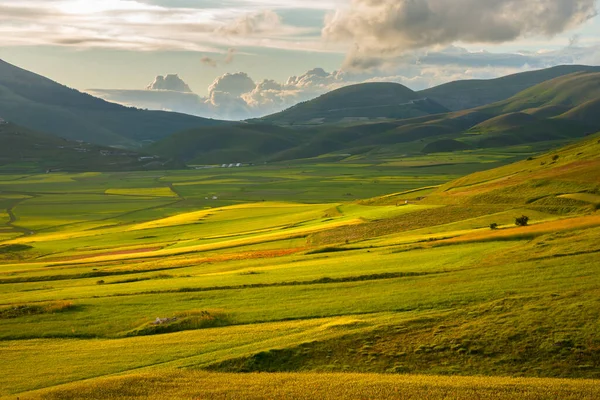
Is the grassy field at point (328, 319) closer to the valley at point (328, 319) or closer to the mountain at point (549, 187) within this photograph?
the valley at point (328, 319)

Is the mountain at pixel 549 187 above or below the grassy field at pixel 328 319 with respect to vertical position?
above

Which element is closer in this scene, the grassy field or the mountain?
the grassy field

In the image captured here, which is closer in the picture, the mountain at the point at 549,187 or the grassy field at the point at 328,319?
the grassy field at the point at 328,319

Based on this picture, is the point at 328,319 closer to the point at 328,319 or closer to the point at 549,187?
the point at 328,319

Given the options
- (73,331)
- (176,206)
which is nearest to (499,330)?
(73,331)

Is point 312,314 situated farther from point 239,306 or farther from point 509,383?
point 509,383

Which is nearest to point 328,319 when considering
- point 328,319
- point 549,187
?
point 328,319

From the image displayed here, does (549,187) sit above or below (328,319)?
above

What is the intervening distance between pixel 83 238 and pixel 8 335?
8462 centimetres

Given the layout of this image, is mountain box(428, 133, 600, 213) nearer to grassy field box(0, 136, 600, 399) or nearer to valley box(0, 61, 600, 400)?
valley box(0, 61, 600, 400)

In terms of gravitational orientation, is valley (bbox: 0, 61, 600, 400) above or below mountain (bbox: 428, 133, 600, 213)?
below

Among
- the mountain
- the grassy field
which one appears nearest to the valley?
the grassy field

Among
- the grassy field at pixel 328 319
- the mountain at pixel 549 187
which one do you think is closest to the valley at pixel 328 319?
the grassy field at pixel 328 319

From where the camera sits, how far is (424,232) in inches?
3521
